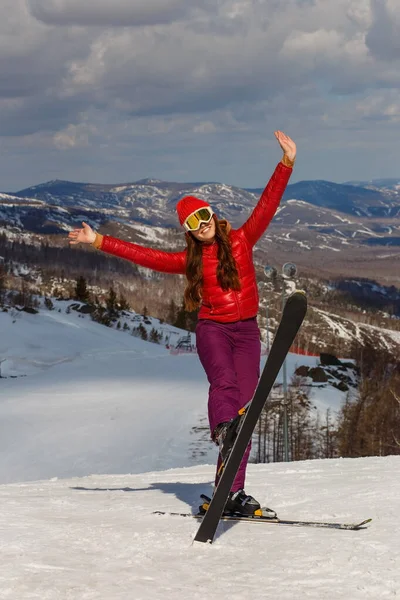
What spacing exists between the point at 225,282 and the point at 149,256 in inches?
29.7

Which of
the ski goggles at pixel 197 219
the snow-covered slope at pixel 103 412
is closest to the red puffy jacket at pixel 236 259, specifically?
the ski goggles at pixel 197 219

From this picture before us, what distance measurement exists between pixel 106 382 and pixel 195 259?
64113 millimetres

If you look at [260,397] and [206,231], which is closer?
[260,397]

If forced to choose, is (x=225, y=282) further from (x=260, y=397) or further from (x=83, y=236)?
(x=83, y=236)

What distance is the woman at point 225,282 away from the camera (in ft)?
19.9

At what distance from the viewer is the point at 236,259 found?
248 inches

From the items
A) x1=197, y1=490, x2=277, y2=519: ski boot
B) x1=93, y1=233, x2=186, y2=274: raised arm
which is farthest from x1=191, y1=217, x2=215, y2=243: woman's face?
x1=197, y1=490, x2=277, y2=519: ski boot

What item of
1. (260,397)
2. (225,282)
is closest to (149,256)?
(225,282)

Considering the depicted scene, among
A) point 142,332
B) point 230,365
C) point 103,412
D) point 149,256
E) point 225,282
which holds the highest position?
point 142,332

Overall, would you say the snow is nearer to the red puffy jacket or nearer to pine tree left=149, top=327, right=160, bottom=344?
the red puffy jacket

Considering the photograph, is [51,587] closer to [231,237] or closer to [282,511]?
Answer: [282,511]

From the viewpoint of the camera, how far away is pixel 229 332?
6215 mm

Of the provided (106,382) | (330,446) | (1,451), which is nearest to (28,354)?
(106,382)

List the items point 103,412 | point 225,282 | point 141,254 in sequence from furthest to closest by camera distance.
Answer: point 103,412
point 141,254
point 225,282
